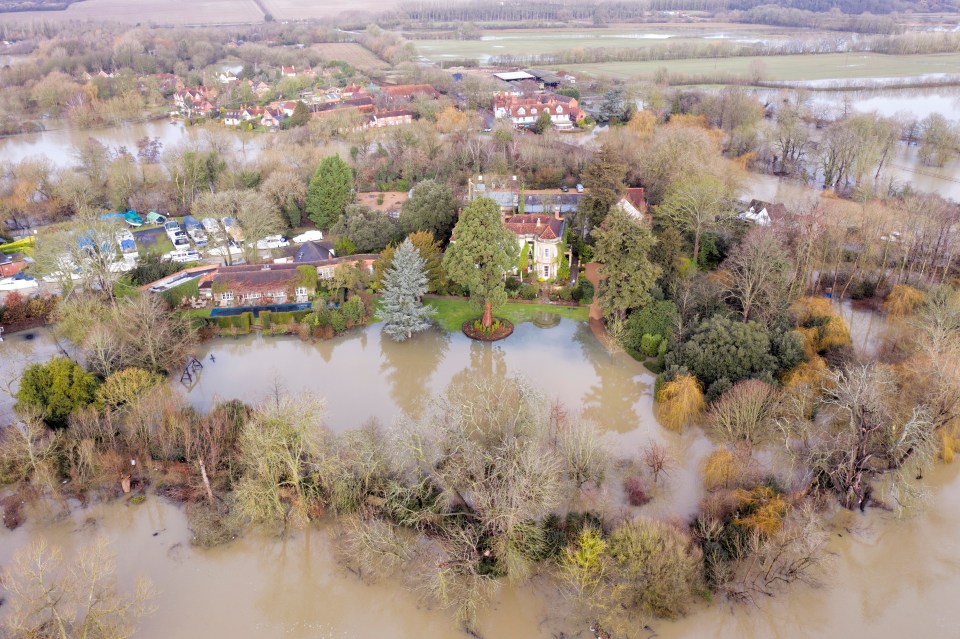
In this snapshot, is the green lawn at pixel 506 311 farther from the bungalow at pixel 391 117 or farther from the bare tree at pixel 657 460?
the bungalow at pixel 391 117

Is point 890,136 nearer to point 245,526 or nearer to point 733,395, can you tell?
point 733,395

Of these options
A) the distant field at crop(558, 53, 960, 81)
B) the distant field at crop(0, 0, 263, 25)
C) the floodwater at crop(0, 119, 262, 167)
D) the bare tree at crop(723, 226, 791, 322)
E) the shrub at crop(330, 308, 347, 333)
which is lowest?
the shrub at crop(330, 308, 347, 333)

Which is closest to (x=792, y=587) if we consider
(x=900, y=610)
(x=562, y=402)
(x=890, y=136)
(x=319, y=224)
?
(x=900, y=610)

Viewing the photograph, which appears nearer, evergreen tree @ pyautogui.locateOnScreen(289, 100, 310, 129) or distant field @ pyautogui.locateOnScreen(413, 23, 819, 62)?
evergreen tree @ pyautogui.locateOnScreen(289, 100, 310, 129)

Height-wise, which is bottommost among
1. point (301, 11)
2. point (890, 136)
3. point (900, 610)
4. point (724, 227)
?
point (900, 610)

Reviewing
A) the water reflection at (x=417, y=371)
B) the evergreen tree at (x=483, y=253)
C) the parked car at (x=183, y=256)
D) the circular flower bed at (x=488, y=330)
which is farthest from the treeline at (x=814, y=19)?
the parked car at (x=183, y=256)

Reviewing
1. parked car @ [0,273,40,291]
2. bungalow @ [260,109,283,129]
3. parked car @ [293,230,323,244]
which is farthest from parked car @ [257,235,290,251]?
bungalow @ [260,109,283,129]

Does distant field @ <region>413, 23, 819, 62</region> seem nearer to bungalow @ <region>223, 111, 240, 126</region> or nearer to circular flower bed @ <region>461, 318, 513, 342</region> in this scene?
bungalow @ <region>223, 111, 240, 126</region>
